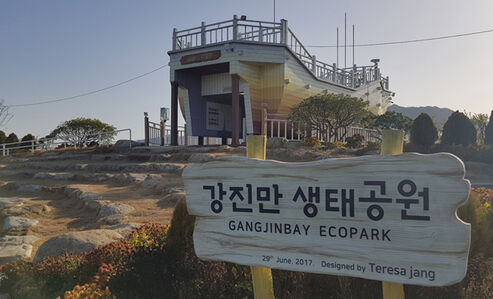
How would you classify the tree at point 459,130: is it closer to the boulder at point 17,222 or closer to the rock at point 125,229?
the rock at point 125,229

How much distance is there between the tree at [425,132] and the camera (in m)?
13.0

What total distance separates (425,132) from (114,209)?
1109 centimetres

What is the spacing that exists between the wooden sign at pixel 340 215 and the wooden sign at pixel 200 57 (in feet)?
50.2

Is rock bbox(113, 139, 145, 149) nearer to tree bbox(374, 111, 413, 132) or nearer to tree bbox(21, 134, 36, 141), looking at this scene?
tree bbox(21, 134, 36, 141)

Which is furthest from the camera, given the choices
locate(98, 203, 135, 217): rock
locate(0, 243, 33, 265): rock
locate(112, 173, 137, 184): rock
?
locate(112, 173, 137, 184): rock

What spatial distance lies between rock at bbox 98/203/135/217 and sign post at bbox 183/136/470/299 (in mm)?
5270

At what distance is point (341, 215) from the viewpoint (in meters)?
2.27

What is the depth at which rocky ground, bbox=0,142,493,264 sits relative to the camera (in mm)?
5508

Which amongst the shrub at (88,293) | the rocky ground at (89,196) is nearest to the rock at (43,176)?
the rocky ground at (89,196)

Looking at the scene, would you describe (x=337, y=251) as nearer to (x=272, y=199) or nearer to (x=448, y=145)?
(x=272, y=199)

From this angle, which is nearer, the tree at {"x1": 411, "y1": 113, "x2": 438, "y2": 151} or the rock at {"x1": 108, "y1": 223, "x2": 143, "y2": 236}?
the rock at {"x1": 108, "y1": 223, "x2": 143, "y2": 236}

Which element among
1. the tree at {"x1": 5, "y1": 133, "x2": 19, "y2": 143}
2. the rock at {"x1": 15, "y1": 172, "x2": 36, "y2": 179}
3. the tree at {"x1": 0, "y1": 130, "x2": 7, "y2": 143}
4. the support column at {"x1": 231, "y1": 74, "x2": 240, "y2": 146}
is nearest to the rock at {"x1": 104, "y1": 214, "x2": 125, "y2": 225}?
the rock at {"x1": 15, "y1": 172, "x2": 36, "y2": 179}

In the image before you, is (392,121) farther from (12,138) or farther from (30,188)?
(12,138)

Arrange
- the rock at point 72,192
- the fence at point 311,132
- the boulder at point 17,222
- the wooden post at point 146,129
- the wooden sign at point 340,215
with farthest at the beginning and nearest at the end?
the wooden post at point 146,129 → the fence at point 311,132 → the rock at point 72,192 → the boulder at point 17,222 → the wooden sign at point 340,215
